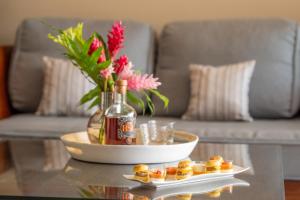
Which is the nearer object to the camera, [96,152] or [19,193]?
[19,193]

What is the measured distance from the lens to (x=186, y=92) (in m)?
3.29

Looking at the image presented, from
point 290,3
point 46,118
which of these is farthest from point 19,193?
point 290,3

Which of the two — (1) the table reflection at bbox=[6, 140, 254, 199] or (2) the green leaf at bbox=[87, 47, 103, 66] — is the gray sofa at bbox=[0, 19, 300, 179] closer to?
(1) the table reflection at bbox=[6, 140, 254, 199]

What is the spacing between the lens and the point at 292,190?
2.64 meters

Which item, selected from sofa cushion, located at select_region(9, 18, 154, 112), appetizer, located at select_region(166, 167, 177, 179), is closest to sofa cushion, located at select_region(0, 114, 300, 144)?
sofa cushion, located at select_region(9, 18, 154, 112)

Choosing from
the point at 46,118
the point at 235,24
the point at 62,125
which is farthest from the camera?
the point at 235,24

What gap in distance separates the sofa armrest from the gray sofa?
0.13ft

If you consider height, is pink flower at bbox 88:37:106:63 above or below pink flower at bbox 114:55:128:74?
above

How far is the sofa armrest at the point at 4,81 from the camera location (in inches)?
132

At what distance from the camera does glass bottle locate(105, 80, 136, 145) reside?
1.88 m

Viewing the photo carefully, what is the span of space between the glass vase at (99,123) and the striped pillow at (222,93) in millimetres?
1198

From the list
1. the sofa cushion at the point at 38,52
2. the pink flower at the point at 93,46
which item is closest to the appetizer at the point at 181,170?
the pink flower at the point at 93,46

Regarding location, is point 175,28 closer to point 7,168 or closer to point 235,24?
point 235,24

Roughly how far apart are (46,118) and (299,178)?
4.07ft
